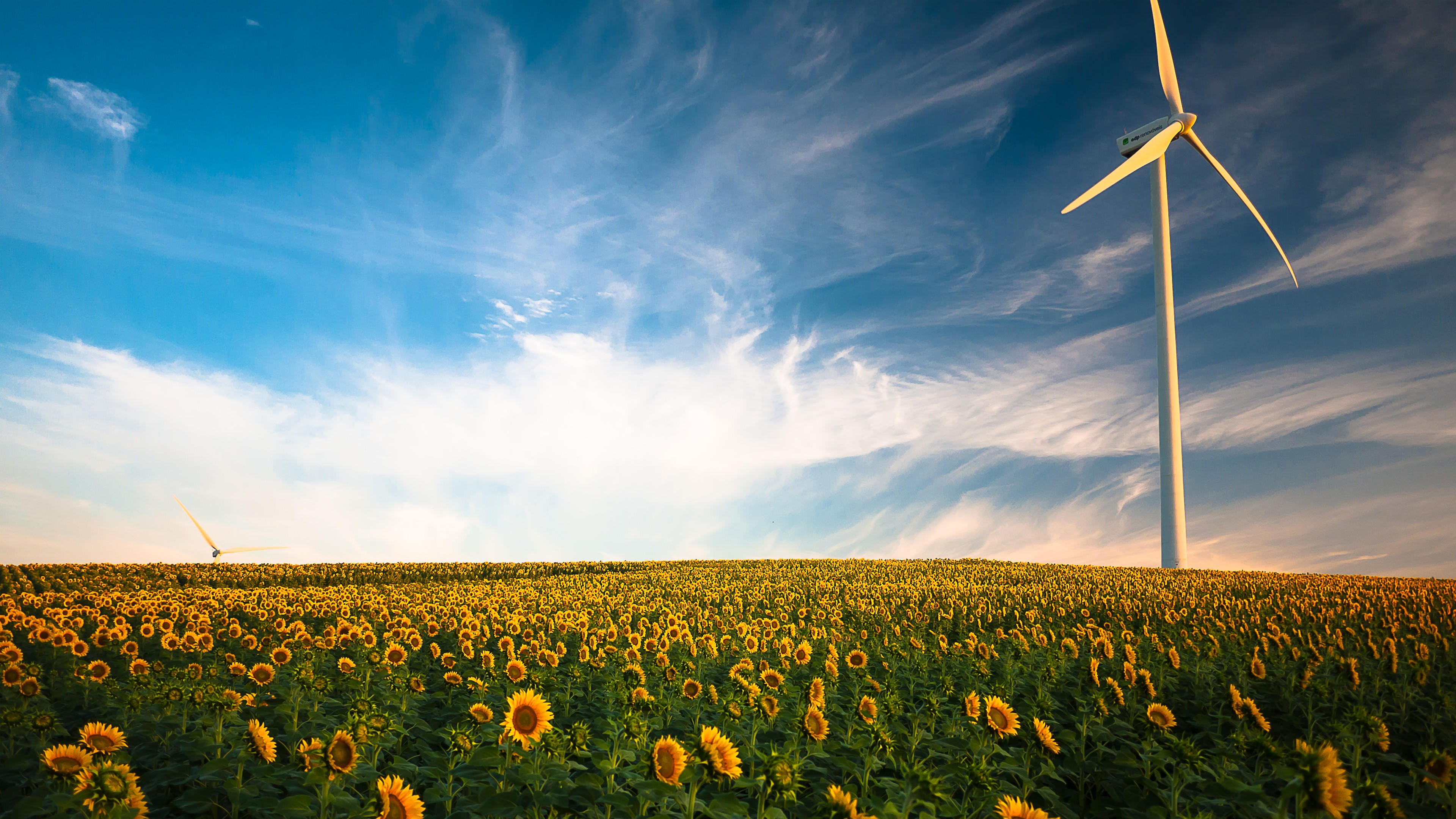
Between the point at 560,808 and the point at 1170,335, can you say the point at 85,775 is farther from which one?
the point at 1170,335

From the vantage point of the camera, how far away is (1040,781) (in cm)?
830

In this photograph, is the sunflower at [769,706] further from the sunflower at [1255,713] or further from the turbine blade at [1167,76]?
the turbine blade at [1167,76]

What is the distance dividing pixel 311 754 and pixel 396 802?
1.02 metres

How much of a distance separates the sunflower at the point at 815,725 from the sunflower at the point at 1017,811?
1733 mm

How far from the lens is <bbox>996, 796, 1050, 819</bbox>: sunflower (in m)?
4.27

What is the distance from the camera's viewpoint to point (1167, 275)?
45.1 m

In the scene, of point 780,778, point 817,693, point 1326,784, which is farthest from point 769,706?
point 1326,784

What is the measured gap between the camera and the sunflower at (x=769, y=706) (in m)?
6.71

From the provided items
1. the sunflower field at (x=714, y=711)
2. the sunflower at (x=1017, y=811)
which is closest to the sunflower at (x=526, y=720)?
the sunflower field at (x=714, y=711)

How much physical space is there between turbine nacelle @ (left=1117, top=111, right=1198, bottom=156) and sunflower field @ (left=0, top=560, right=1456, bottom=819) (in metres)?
38.5

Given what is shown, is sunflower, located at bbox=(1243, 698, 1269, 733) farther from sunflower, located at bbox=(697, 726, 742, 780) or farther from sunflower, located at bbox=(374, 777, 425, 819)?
sunflower, located at bbox=(374, 777, 425, 819)

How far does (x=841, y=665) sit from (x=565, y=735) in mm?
6057

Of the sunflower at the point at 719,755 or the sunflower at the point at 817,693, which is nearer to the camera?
the sunflower at the point at 719,755

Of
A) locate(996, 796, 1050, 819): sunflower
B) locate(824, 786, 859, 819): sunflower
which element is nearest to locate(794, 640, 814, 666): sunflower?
locate(996, 796, 1050, 819): sunflower
